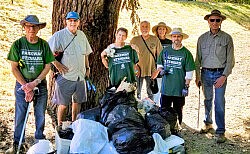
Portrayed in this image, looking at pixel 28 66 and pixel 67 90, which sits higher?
pixel 28 66

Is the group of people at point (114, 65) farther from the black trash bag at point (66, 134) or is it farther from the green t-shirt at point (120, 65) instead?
the black trash bag at point (66, 134)

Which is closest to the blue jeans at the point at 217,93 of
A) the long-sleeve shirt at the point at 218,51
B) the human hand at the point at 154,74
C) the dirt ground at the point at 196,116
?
the long-sleeve shirt at the point at 218,51

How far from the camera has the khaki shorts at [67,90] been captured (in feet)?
17.3

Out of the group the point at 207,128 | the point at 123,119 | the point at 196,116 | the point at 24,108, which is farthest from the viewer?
the point at 196,116

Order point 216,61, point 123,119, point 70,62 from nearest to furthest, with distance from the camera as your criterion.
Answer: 1. point 123,119
2. point 70,62
3. point 216,61

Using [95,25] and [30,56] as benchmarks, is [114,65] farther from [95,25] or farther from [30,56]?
[30,56]

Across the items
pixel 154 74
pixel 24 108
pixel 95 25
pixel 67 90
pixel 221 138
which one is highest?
pixel 95 25

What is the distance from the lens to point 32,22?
4.66 metres

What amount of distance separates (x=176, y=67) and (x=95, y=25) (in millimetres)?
1350

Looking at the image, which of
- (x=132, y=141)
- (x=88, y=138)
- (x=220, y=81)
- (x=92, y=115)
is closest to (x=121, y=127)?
(x=132, y=141)

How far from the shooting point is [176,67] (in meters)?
5.68

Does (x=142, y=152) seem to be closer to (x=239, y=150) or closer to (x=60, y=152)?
(x=60, y=152)

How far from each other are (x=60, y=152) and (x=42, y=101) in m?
0.70

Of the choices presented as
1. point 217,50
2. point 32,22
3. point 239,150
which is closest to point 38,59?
point 32,22
